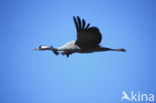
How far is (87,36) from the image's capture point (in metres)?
16.8

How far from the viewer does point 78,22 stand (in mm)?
16328

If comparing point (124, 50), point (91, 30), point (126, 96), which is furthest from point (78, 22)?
point (126, 96)

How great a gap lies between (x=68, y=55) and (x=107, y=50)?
9.73ft

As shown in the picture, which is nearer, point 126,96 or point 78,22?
point 78,22

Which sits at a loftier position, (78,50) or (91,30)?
(91,30)

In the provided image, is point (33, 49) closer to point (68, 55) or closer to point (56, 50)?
point (56, 50)

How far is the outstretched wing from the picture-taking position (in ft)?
54.1

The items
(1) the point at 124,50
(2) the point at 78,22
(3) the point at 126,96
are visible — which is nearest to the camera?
(2) the point at 78,22

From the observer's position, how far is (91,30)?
16609 millimetres

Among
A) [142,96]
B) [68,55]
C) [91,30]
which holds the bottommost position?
[142,96]

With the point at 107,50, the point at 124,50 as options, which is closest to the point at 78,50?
the point at 107,50

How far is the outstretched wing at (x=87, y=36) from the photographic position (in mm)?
16484

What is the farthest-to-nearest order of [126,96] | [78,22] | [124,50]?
[126,96] → [124,50] → [78,22]

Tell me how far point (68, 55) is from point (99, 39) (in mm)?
2954
